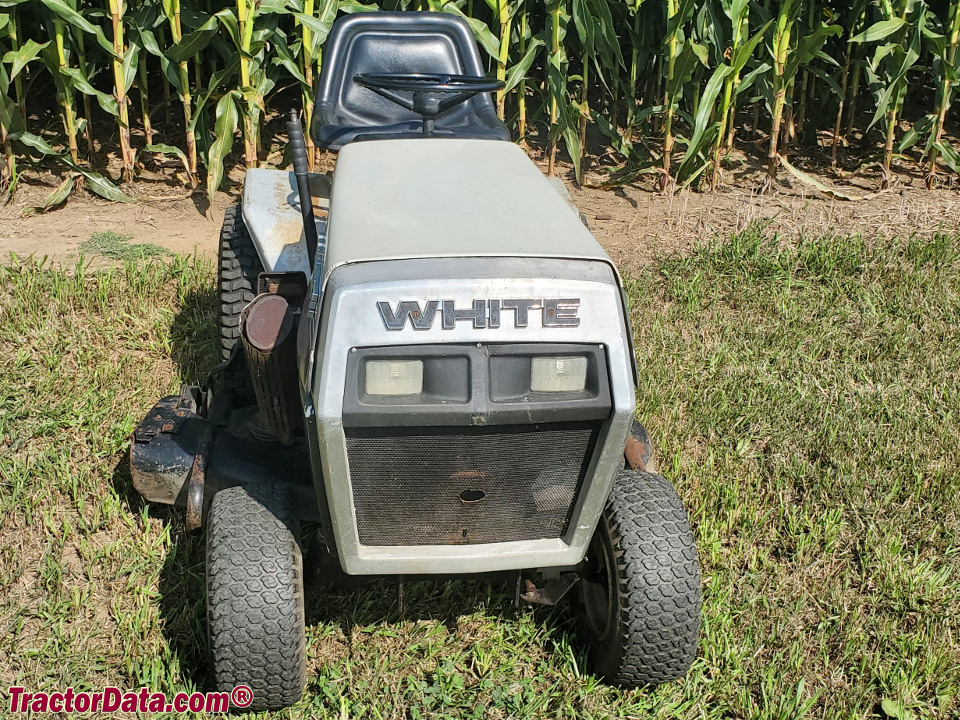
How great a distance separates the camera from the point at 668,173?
5715 mm

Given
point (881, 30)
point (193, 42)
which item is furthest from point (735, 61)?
point (193, 42)

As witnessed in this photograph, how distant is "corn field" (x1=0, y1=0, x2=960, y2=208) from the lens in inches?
206

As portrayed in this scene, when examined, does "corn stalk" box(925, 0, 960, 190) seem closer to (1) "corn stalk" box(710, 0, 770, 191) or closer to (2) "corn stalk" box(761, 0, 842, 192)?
(2) "corn stalk" box(761, 0, 842, 192)

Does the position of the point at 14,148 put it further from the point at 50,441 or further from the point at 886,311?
the point at 886,311

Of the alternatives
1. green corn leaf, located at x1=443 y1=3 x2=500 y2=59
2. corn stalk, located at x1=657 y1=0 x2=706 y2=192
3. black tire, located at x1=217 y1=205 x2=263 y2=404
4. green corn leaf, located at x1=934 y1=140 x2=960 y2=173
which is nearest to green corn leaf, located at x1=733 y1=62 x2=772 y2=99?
corn stalk, located at x1=657 y1=0 x2=706 y2=192

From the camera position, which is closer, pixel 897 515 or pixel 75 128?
pixel 897 515

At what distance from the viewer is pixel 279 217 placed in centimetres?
359

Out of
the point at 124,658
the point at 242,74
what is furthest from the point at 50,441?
the point at 242,74

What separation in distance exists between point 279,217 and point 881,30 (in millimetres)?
3845

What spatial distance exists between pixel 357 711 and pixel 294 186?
2.14m

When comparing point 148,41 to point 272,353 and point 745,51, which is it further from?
point 272,353

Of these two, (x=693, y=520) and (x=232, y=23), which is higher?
(x=232, y=23)

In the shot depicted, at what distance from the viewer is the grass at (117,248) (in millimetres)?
4754

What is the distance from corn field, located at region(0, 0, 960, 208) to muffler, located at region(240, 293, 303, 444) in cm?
282
